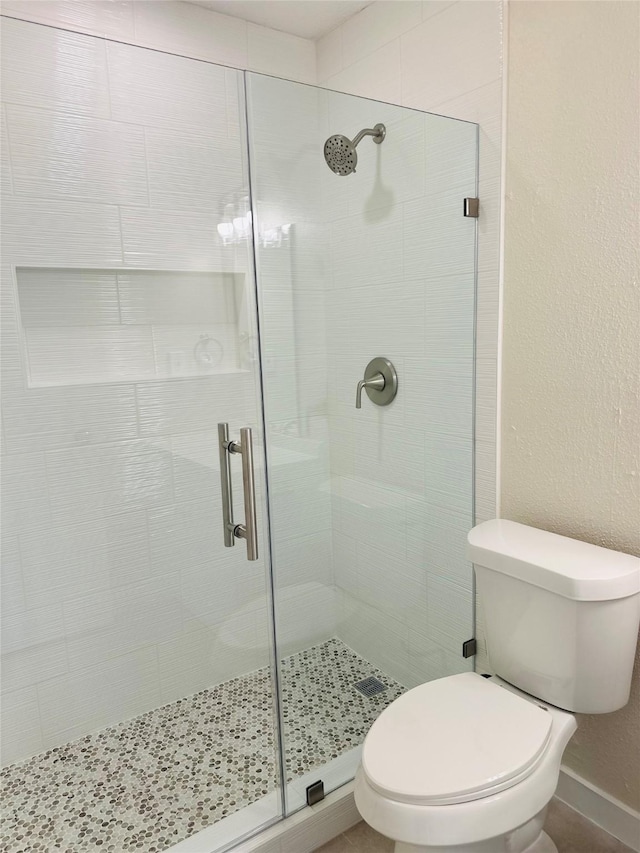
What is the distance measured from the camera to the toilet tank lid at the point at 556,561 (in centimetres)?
136

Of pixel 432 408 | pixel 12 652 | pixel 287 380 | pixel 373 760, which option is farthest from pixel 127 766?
pixel 432 408

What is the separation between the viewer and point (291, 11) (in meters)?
2.04

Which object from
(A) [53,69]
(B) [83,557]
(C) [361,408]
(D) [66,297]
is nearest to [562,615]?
(C) [361,408]

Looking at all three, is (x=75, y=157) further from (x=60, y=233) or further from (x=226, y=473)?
(x=226, y=473)

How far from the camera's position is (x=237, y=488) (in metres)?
1.75

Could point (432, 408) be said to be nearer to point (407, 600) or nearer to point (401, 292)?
point (401, 292)

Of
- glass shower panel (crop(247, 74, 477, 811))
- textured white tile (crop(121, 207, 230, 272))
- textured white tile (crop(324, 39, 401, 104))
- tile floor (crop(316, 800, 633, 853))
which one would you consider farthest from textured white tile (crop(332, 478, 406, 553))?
textured white tile (crop(324, 39, 401, 104))

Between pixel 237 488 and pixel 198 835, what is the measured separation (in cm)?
90

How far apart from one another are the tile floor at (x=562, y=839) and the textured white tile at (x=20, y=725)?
0.99 m

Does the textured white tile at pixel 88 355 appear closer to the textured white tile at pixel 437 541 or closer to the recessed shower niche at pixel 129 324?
the recessed shower niche at pixel 129 324

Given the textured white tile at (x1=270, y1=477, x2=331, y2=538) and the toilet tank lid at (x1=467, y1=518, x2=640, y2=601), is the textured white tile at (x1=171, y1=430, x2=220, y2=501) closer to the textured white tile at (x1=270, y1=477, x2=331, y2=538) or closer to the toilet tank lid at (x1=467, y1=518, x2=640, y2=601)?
the textured white tile at (x1=270, y1=477, x2=331, y2=538)

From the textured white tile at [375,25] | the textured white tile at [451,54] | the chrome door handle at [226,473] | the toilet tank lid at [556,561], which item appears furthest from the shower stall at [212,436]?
the textured white tile at [375,25]

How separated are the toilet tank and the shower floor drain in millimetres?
493

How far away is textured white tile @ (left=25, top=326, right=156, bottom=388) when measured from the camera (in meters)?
1.86
